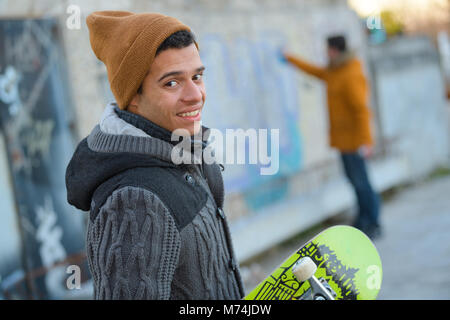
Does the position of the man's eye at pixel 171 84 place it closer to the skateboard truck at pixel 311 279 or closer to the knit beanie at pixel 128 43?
the knit beanie at pixel 128 43

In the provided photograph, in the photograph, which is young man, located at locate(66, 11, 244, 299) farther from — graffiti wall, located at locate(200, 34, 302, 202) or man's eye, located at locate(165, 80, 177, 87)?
graffiti wall, located at locate(200, 34, 302, 202)

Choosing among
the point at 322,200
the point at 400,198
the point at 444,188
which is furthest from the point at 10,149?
the point at 444,188

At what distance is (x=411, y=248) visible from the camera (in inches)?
208

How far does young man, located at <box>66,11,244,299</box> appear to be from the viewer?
1.34m

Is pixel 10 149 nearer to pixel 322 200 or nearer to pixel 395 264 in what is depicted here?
pixel 395 264

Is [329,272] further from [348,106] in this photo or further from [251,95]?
[251,95]

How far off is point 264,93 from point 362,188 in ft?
5.23

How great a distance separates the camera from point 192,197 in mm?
1501

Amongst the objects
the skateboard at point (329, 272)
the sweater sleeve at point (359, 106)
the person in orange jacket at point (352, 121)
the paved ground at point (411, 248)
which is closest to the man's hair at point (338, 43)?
the person in orange jacket at point (352, 121)

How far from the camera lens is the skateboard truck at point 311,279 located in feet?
4.74

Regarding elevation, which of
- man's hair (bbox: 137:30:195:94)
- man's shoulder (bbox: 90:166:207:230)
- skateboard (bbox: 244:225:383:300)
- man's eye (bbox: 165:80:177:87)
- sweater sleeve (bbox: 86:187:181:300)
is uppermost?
man's hair (bbox: 137:30:195:94)

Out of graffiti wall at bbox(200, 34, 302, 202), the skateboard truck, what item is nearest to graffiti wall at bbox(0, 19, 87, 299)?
graffiti wall at bbox(200, 34, 302, 202)

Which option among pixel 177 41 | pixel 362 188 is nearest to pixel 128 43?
pixel 177 41

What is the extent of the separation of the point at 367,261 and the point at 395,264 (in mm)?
3486
